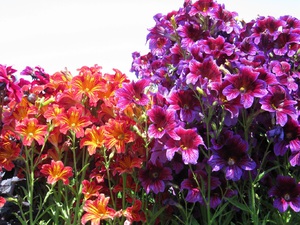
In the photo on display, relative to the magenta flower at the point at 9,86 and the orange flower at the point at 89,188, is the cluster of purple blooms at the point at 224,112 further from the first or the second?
the magenta flower at the point at 9,86

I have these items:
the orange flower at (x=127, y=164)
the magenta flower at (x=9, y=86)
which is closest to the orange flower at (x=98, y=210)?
the orange flower at (x=127, y=164)

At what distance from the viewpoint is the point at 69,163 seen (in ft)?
8.21

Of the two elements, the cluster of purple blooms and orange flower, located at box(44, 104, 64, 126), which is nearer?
the cluster of purple blooms

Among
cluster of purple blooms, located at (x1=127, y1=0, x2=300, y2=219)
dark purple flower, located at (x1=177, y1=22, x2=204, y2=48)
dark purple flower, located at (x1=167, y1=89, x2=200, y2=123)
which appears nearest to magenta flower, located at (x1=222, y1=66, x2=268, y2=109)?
cluster of purple blooms, located at (x1=127, y1=0, x2=300, y2=219)

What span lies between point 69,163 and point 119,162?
389 mm

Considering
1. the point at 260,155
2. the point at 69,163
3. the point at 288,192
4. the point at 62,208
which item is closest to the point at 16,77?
the point at 69,163

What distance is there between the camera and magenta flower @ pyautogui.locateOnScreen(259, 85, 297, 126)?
6.86ft

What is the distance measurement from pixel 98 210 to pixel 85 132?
0.38 metres

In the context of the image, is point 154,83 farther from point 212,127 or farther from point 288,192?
point 288,192

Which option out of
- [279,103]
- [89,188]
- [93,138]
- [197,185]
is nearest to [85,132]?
[93,138]

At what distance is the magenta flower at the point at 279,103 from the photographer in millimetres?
2090

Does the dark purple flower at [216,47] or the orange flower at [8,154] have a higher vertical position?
the dark purple flower at [216,47]

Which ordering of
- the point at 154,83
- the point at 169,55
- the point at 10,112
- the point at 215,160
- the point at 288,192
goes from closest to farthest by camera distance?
the point at 215,160 < the point at 288,192 < the point at 10,112 < the point at 169,55 < the point at 154,83

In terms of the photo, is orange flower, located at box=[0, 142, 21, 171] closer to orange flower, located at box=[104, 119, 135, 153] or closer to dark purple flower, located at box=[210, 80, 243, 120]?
orange flower, located at box=[104, 119, 135, 153]
